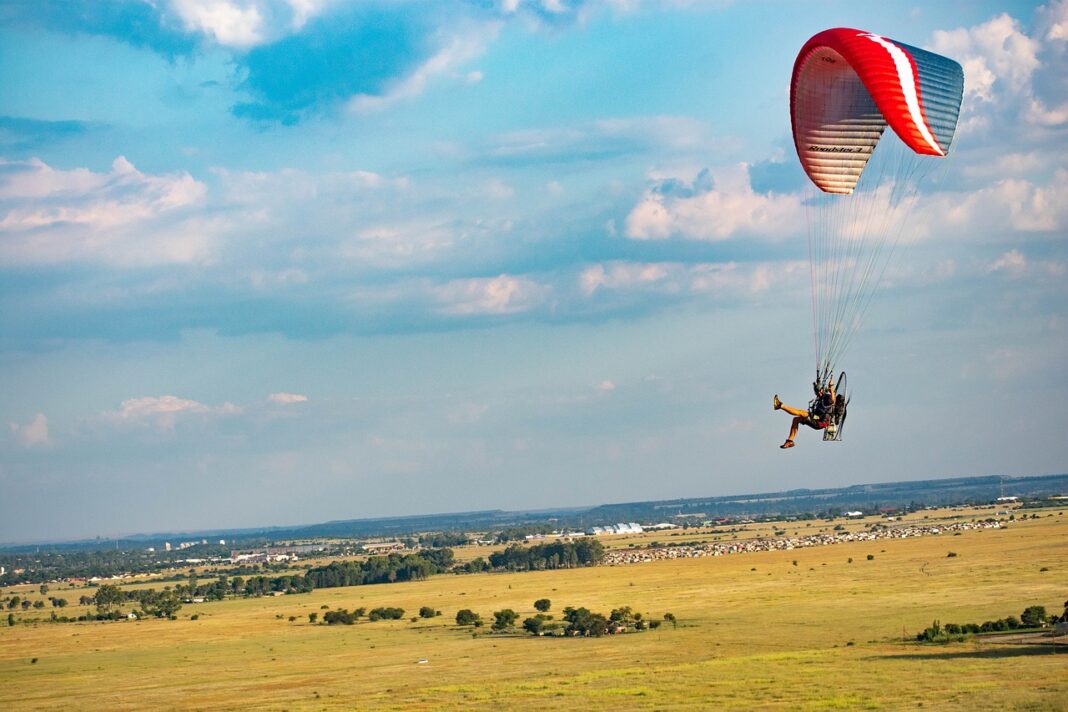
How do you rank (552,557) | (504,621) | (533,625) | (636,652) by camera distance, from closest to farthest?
(636,652)
(533,625)
(504,621)
(552,557)

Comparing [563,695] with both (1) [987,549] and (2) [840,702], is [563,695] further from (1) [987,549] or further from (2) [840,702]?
(1) [987,549]

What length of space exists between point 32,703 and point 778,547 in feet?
376

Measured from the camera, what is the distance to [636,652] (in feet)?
190

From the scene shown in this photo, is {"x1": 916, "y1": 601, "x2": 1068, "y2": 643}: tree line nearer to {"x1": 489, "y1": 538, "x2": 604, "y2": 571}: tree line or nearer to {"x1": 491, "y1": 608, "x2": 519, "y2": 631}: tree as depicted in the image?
{"x1": 491, "y1": 608, "x2": 519, "y2": 631}: tree

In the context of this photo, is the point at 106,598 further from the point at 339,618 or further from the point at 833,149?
the point at 833,149

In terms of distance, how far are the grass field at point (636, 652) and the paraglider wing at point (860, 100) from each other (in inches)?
650

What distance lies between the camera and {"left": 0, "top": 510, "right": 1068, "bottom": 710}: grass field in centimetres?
4178

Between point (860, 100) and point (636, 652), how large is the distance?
1273 inches

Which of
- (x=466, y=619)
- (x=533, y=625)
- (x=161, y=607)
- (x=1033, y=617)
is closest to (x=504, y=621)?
(x=533, y=625)

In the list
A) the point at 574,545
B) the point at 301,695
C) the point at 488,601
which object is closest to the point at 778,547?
the point at 574,545

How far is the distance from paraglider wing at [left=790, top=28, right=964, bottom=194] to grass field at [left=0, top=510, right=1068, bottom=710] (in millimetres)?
16514

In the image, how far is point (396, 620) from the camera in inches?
3492

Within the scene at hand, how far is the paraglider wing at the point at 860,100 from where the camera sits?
30859 millimetres

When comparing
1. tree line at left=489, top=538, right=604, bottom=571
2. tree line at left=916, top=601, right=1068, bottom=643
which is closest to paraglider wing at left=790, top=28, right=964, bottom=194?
tree line at left=916, top=601, right=1068, bottom=643
